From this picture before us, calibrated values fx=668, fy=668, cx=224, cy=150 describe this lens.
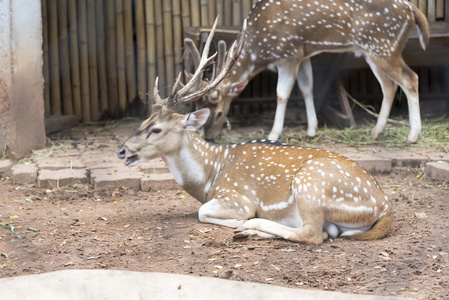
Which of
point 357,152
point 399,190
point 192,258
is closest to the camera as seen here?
point 192,258

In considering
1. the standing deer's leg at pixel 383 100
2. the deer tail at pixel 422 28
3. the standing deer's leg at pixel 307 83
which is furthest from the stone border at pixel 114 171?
the deer tail at pixel 422 28

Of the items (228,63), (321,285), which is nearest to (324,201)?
(321,285)

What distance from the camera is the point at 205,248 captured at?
409 centimetres

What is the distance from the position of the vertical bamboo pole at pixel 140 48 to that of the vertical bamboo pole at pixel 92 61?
22.0 inches

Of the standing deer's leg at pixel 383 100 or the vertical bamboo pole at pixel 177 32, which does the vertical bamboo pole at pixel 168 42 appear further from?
the standing deer's leg at pixel 383 100

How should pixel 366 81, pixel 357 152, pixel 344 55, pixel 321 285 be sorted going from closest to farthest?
pixel 321 285
pixel 357 152
pixel 344 55
pixel 366 81

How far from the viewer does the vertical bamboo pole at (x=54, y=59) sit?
8.47 m

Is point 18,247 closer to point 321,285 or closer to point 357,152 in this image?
point 321,285

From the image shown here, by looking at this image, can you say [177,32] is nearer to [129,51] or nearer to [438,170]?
[129,51]

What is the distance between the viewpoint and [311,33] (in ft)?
23.0

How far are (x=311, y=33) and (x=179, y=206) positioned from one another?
107 inches

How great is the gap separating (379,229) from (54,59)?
5.61 metres

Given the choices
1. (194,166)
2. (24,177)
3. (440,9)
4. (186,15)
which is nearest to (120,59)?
(186,15)

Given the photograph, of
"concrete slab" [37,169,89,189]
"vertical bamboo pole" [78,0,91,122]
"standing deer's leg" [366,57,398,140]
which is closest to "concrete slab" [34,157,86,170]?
"concrete slab" [37,169,89,189]
